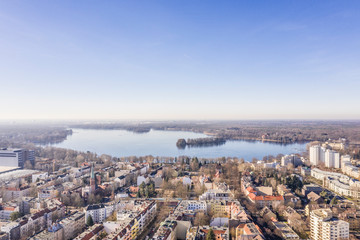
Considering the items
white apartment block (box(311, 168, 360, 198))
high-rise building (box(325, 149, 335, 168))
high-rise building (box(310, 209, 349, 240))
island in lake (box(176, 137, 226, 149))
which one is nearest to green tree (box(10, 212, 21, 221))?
high-rise building (box(310, 209, 349, 240))

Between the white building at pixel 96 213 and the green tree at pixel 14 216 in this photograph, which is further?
the white building at pixel 96 213

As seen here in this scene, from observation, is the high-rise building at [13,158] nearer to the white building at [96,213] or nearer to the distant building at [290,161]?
the white building at [96,213]

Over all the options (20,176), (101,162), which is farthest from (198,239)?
(101,162)

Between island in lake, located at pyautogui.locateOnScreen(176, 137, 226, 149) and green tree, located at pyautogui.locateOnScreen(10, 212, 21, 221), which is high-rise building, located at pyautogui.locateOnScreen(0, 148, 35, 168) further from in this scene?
island in lake, located at pyautogui.locateOnScreen(176, 137, 226, 149)

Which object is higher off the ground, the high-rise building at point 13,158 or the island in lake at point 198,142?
the high-rise building at point 13,158

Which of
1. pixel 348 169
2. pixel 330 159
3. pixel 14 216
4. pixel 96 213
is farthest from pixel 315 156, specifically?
pixel 14 216

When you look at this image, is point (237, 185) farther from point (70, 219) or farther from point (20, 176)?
point (20, 176)

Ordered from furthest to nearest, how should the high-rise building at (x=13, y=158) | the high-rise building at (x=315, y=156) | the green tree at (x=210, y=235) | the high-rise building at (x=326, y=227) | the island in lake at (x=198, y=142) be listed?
the island in lake at (x=198, y=142)
the high-rise building at (x=315, y=156)
the high-rise building at (x=13, y=158)
the high-rise building at (x=326, y=227)
the green tree at (x=210, y=235)

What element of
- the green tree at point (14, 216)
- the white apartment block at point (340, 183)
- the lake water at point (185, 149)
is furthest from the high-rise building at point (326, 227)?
the lake water at point (185, 149)
